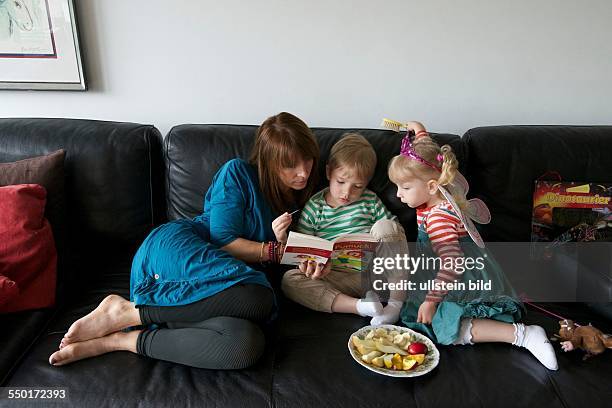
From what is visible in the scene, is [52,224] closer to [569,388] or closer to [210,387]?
[210,387]

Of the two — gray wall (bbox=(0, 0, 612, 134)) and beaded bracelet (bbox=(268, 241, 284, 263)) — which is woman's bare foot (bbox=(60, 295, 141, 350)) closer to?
beaded bracelet (bbox=(268, 241, 284, 263))

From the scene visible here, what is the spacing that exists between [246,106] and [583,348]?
1512 millimetres

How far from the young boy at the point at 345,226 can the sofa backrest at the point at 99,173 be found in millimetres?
628

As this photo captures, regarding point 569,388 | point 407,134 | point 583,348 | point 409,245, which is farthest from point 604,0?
point 569,388

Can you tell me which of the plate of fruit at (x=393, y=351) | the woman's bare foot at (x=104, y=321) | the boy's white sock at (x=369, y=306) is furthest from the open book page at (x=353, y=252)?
the woman's bare foot at (x=104, y=321)

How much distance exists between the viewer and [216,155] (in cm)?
184

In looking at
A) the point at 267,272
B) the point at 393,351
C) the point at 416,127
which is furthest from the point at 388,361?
the point at 416,127

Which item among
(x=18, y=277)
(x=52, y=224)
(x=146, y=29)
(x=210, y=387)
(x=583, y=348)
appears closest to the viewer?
(x=210, y=387)

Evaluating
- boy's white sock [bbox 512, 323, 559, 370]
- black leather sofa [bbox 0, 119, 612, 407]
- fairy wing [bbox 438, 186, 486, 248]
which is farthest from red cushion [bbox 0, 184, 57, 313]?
boy's white sock [bbox 512, 323, 559, 370]

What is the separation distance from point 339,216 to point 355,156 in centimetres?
23

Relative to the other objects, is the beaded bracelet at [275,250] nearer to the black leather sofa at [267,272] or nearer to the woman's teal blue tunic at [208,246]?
the woman's teal blue tunic at [208,246]

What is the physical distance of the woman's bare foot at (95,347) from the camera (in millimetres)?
1298

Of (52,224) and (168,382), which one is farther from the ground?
(52,224)

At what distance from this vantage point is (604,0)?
1998 mm
